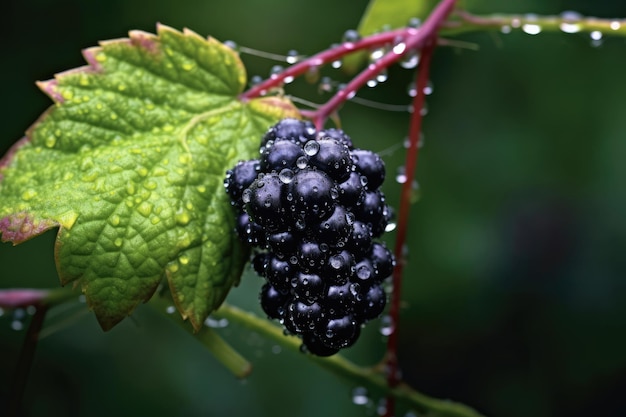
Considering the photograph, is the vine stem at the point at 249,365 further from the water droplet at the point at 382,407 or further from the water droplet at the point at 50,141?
the water droplet at the point at 50,141

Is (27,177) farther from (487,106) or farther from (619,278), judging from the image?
(619,278)

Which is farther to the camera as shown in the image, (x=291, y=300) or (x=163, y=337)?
(x=163, y=337)

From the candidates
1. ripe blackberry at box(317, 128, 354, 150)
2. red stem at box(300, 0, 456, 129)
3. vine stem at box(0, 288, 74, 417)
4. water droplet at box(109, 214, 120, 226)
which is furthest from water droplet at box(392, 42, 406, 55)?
vine stem at box(0, 288, 74, 417)

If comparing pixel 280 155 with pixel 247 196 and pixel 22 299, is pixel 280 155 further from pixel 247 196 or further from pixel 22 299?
pixel 22 299

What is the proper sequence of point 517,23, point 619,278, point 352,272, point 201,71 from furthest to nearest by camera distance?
1. point 619,278
2. point 517,23
3. point 201,71
4. point 352,272

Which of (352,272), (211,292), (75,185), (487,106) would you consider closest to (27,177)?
(75,185)

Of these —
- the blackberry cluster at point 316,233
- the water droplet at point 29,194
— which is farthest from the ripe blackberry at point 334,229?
the water droplet at point 29,194

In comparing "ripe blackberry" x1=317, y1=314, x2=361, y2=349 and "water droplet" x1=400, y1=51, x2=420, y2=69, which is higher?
"water droplet" x1=400, y1=51, x2=420, y2=69

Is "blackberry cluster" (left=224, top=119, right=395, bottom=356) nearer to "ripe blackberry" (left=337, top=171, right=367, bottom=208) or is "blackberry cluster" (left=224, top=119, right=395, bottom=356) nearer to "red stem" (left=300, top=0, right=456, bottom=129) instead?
"ripe blackberry" (left=337, top=171, right=367, bottom=208)
